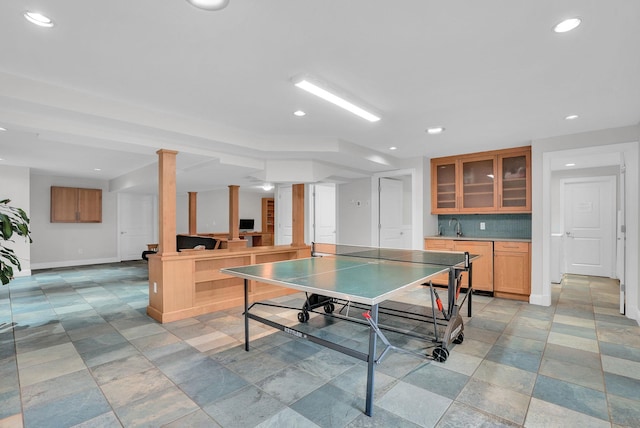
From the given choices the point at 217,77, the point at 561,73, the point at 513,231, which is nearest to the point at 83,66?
the point at 217,77

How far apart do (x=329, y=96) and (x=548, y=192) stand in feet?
11.9

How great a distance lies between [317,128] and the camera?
3.86m

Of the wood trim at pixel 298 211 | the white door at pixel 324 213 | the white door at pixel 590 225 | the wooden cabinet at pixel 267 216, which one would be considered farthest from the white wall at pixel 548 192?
the wooden cabinet at pixel 267 216

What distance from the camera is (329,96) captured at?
9.11 feet

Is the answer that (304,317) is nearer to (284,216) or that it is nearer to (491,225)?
(491,225)

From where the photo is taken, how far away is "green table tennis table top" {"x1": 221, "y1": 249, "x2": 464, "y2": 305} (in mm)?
2053

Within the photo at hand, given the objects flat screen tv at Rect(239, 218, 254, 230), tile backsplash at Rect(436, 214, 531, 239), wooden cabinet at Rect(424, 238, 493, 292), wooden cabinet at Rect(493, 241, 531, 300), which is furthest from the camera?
flat screen tv at Rect(239, 218, 254, 230)

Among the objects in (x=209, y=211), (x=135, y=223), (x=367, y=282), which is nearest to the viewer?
(x=367, y=282)

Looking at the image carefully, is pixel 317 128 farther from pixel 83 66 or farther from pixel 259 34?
pixel 83 66

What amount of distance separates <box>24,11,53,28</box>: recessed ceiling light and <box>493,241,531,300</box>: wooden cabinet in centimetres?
551

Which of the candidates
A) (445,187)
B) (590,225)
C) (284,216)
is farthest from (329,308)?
(590,225)

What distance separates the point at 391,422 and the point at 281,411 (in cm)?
69

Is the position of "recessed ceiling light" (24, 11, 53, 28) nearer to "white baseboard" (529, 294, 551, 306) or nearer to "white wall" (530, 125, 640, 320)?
"white wall" (530, 125, 640, 320)

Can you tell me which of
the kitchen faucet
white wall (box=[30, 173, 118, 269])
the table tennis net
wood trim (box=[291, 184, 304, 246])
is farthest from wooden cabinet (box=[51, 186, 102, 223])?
the kitchen faucet
